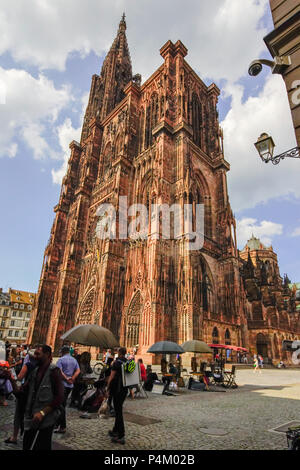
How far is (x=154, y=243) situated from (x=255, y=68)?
16.2 meters

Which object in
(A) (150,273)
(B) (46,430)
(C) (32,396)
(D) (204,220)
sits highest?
(D) (204,220)

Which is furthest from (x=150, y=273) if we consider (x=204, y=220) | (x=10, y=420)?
(x=10, y=420)

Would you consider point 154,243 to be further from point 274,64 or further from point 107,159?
point 107,159

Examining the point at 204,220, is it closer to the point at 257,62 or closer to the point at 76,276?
the point at 76,276

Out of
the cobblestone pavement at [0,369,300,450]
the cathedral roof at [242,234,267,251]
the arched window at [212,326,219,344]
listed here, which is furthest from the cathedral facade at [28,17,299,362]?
the cathedral roof at [242,234,267,251]

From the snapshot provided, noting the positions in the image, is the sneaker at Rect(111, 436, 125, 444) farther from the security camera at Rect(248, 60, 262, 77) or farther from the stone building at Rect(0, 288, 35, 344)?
the stone building at Rect(0, 288, 35, 344)

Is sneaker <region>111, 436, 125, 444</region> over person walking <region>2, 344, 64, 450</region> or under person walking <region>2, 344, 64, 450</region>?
under

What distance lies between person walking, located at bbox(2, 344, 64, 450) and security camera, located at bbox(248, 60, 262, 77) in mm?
7583

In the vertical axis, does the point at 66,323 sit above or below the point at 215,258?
below

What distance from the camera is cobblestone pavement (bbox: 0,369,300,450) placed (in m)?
4.31

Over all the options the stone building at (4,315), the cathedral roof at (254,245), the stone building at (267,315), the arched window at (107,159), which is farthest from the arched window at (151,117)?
the stone building at (4,315)

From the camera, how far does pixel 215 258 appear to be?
27.9 metres

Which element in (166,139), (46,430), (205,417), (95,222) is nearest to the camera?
(46,430)
